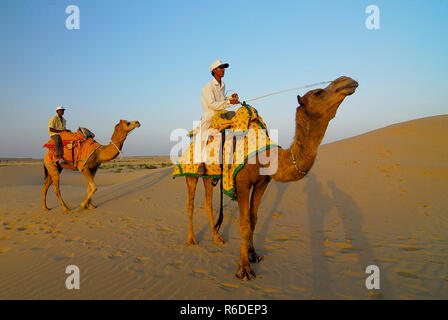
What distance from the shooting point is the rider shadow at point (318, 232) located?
12.4 ft

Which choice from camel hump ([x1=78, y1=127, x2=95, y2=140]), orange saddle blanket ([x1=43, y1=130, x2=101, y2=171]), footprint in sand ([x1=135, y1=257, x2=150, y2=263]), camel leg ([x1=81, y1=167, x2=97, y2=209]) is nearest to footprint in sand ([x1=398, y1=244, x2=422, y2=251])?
footprint in sand ([x1=135, y1=257, x2=150, y2=263])

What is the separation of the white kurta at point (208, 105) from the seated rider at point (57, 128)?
20.1 feet

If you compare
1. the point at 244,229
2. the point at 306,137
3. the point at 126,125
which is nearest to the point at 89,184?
the point at 126,125

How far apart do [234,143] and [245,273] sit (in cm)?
209

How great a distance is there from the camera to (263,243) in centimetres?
575

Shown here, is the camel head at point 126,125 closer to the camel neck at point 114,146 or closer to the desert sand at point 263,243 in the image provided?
the camel neck at point 114,146

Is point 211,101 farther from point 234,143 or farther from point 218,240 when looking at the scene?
point 218,240

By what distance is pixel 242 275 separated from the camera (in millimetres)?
3955

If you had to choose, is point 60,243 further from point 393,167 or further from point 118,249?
point 393,167

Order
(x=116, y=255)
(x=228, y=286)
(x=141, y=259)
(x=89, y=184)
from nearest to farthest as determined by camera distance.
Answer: (x=228, y=286), (x=141, y=259), (x=116, y=255), (x=89, y=184)

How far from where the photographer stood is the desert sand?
A: 369 centimetres

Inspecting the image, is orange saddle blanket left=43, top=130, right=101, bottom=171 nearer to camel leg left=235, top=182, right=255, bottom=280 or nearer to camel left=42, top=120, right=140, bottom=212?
camel left=42, top=120, right=140, bottom=212

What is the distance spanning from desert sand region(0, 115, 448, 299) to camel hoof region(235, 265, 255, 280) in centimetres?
9

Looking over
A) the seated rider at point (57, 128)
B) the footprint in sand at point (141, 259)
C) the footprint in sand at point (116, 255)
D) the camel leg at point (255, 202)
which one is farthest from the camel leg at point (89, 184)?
the camel leg at point (255, 202)
